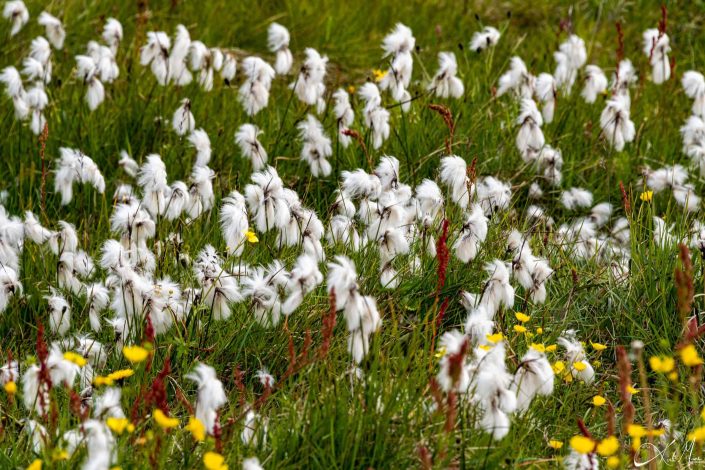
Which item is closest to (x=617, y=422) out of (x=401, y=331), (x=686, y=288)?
(x=401, y=331)

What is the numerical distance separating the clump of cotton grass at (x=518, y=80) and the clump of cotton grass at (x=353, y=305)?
2.91 meters

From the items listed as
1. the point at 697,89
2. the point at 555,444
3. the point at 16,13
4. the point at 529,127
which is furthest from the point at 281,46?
the point at 555,444

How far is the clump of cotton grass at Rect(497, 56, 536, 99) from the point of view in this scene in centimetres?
550

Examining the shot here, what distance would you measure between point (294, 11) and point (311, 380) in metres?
4.68

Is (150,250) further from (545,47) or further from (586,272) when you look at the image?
(545,47)

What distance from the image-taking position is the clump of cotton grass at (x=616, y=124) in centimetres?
513

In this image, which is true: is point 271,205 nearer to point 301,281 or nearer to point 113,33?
point 301,281

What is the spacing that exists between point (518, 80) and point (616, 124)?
2.14 ft

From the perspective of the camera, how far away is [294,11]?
7.32m

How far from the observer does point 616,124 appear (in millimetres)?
5164

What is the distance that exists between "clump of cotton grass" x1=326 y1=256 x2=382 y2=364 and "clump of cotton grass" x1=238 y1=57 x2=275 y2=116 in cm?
243

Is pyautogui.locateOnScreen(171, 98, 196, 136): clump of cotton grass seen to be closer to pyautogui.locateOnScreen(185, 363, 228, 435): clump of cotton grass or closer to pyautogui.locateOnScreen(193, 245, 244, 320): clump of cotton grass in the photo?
pyautogui.locateOnScreen(193, 245, 244, 320): clump of cotton grass
